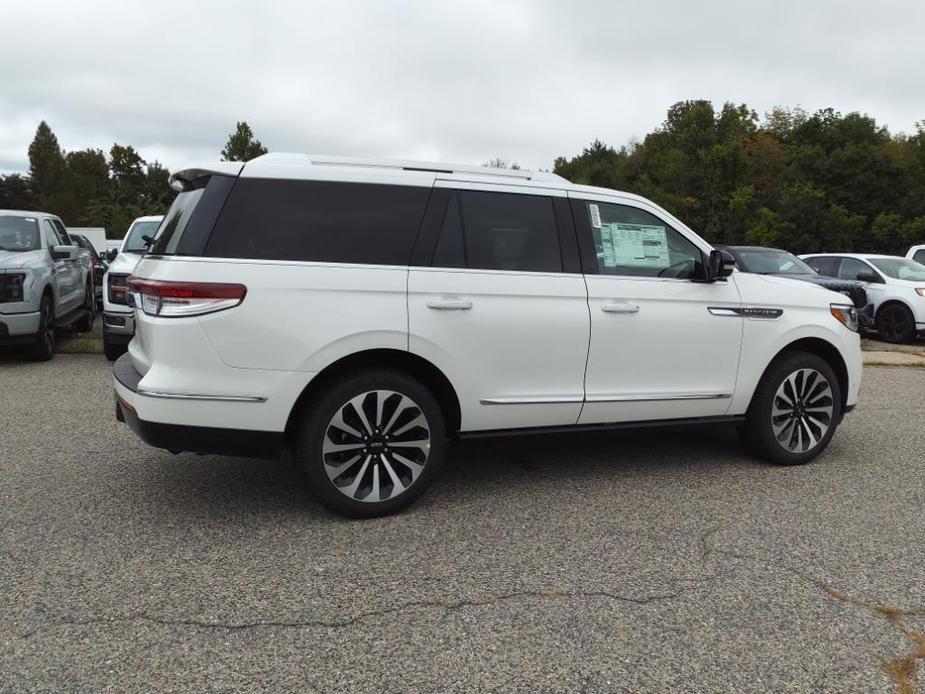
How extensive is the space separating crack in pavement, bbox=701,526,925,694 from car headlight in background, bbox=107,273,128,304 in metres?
7.09

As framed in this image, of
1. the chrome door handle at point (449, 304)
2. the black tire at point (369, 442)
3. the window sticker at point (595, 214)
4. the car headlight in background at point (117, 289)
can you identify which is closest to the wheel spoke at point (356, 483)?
the black tire at point (369, 442)

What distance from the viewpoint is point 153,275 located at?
12.4ft

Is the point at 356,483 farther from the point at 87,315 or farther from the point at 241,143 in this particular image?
the point at 241,143

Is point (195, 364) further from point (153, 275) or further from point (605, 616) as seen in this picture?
point (605, 616)

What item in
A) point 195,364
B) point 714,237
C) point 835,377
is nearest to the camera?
point 195,364

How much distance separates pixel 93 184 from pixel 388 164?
328 feet

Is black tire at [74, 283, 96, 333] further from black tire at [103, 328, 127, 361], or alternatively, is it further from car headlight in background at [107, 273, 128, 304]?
car headlight in background at [107, 273, 128, 304]

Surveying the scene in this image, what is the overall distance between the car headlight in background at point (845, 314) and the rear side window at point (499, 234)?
2.22 meters

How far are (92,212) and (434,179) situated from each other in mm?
67836

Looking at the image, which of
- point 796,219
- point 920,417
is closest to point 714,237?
point 796,219

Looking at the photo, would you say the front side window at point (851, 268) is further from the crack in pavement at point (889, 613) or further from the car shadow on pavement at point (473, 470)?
the crack in pavement at point (889, 613)

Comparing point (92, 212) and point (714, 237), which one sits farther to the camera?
point (92, 212)

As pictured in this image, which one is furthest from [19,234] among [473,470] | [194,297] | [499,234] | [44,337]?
[499,234]

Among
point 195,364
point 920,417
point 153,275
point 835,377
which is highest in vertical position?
point 153,275
